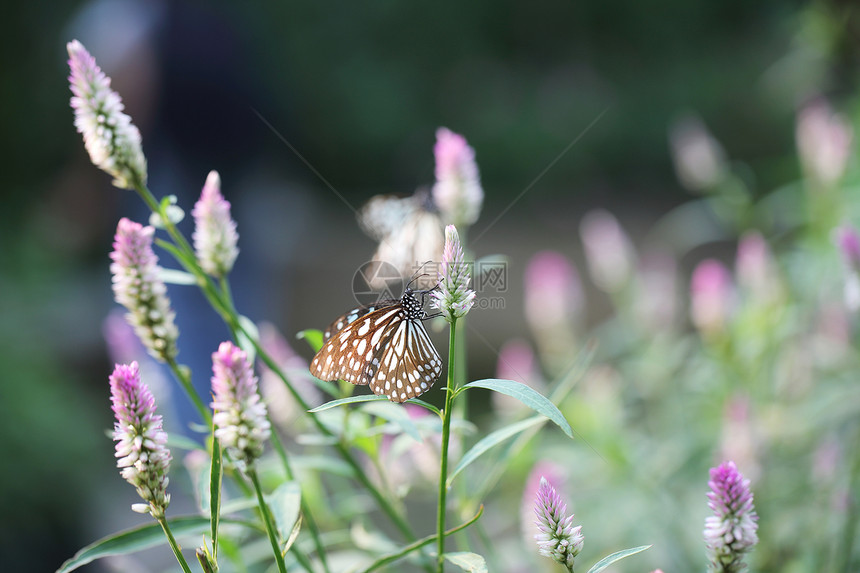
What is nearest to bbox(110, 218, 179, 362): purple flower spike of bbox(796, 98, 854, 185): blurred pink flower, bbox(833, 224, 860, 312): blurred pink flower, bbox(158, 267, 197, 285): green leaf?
bbox(158, 267, 197, 285): green leaf

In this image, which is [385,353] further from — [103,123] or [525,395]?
[103,123]

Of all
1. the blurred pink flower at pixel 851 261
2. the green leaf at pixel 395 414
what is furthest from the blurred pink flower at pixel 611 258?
the green leaf at pixel 395 414

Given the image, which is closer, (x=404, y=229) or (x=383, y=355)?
(x=383, y=355)

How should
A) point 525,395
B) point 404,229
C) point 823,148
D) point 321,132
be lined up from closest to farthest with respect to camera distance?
1. point 525,395
2. point 404,229
3. point 823,148
4. point 321,132

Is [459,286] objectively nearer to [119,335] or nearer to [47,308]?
[119,335]

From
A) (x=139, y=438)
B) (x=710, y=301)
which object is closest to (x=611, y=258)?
Result: (x=710, y=301)

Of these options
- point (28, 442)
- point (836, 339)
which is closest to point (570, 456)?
point (836, 339)
